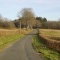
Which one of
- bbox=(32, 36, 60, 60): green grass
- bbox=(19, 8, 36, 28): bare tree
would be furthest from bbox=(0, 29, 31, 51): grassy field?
bbox=(19, 8, 36, 28): bare tree

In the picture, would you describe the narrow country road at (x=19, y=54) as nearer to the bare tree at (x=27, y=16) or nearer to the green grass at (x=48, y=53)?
the green grass at (x=48, y=53)

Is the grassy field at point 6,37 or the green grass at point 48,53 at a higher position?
the green grass at point 48,53

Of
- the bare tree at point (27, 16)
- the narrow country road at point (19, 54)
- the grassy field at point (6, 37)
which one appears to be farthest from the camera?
the bare tree at point (27, 16)

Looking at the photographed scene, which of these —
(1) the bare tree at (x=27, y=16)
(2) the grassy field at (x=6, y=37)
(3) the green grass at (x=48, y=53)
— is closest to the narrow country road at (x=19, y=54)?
(3) the green grass at (x=48, y=53)

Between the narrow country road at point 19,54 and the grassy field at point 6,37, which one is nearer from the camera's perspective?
the narrow country road at point 19,54

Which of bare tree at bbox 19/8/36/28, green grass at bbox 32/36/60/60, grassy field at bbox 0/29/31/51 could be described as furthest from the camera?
bare tree at bbox 19/8/36/28

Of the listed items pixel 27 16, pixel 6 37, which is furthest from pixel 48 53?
pixel 27 16

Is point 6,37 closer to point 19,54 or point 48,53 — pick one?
point 48,53

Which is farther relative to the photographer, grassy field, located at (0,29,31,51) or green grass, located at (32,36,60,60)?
grassy field, located at (0,29,31,51)

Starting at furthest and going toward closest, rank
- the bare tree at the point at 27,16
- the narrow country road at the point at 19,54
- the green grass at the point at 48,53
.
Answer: the bare tree at the point at 27,16 < the green grass at the point at 48,53 < the narrow country road at the point at 19,54

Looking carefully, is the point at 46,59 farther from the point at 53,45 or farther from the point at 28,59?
the point at 53,45

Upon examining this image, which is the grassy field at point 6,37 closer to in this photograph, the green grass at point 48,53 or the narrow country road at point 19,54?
the narrow country road at point 19,54

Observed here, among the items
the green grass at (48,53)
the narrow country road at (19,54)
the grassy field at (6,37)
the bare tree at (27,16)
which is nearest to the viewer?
the narrow country road at (19,54)

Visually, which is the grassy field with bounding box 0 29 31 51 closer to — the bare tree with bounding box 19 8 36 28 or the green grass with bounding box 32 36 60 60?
the green grass with bounding box 32 36 60 60
